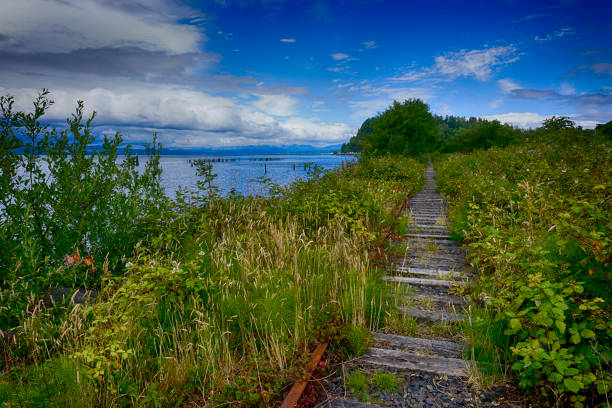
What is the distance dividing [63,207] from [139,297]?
2865mm

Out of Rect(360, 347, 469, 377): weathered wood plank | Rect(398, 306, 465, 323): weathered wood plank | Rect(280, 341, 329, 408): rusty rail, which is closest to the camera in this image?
Rect(280, 341, 329, 408): rusty rail

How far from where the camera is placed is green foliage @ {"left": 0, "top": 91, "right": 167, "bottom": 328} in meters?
4.02

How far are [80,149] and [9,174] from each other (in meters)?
1.13

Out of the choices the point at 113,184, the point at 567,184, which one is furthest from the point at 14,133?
the point at 567,184

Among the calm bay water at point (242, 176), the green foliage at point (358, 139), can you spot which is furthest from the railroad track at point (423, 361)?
the green foliage at point (358, 139)

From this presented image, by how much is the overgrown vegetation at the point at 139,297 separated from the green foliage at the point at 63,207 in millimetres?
21

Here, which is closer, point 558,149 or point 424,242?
point 424,242

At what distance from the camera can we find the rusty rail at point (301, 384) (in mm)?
2527

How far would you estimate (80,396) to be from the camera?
250cm

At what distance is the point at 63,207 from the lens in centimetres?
471

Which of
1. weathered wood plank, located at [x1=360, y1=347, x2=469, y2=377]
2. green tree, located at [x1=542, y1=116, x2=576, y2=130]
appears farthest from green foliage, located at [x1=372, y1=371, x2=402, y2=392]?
green tree, located at [x1=542, y1=116, x2=576, y2=130]

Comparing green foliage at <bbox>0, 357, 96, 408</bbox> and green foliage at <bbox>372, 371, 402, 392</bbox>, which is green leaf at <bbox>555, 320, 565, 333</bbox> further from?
green foliage at <bbox>0, 357, 96, 408</bbox>

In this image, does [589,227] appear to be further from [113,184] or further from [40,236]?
[40,236]

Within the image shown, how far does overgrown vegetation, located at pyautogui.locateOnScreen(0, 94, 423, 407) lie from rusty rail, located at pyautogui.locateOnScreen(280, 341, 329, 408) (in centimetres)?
10
